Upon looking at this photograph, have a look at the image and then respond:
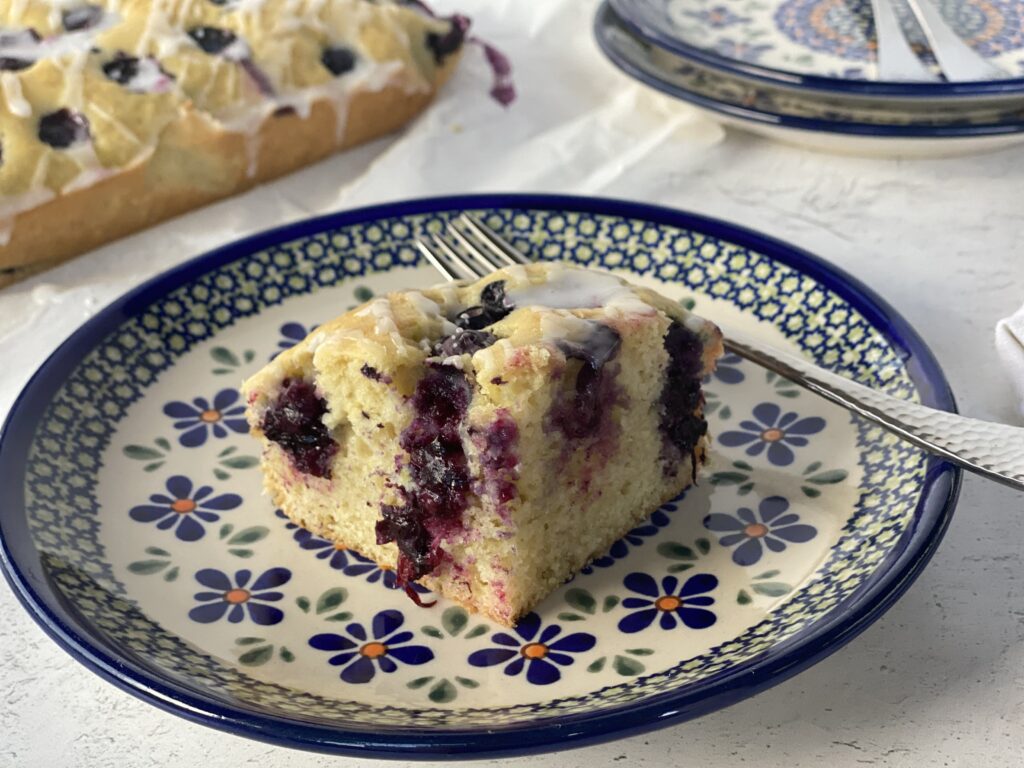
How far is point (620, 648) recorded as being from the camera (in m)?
1.65

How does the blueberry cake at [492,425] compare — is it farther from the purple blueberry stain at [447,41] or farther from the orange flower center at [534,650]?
the purple blueberry stain at [447,41]

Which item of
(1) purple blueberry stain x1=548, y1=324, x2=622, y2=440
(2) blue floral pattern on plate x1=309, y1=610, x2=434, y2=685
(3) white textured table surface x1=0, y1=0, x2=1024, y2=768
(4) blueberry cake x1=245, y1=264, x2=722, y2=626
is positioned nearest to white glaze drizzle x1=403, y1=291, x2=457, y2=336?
(4) blueberry cake x1=245, y1=264, x2=722, y2=626

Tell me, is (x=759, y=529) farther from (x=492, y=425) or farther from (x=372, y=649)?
(x=372, y=649)

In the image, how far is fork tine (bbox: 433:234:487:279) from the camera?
2.39 meters

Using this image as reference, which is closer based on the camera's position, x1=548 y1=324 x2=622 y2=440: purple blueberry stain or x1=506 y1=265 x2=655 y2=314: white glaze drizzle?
x1=548 y1=324 x2=622 y2=440: purple blueberry stain

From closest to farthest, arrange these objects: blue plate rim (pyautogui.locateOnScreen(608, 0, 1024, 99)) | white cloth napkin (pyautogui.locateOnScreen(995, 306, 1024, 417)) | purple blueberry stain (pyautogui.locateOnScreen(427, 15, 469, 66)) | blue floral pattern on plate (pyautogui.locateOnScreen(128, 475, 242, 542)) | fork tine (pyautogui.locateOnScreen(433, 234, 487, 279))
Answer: blue floral pattern on plate (pyautogui.locateOnScreen(128, 475, 242, 542))
white cloth napkin (pyautogui.locateOnScreen(995, 306, 1024, 417))
fork tine (pyautogui.locateOnScreen(433, 234, 487, 279))
blue plate rim (pyautogui.locateOnScreen(608, 0, 1024, 99))
purple blueberry stain (pyautogui.locateOnScreen(427, 15, 469, 66))

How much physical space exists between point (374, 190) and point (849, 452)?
1.57m

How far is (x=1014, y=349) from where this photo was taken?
215 cm

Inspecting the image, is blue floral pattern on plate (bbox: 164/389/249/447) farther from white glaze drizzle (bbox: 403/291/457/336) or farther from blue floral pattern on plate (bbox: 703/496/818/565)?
blue floral pattern on plate (bbox: 703/496/818/565)

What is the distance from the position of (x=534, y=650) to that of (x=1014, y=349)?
1.08 m

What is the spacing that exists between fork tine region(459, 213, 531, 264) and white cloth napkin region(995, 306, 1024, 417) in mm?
904

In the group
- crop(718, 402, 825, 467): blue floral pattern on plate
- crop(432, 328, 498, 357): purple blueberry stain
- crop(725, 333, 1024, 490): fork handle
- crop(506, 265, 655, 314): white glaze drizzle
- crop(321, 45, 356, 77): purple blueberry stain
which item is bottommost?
crop(321, 45, 356, 77): purple blueberry stain

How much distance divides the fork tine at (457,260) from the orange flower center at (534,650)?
896 mm

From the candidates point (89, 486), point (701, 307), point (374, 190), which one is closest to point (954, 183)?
point (701, 307)
